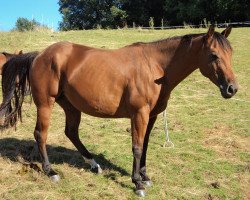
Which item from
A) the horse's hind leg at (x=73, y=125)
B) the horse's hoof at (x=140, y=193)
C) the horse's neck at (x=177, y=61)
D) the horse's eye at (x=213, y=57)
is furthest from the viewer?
the horse's hind leg at (x=73, y=125)

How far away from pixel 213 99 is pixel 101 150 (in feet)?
13.2

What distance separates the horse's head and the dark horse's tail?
2.77 metres

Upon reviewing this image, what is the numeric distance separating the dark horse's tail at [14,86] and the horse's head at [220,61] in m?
2.77

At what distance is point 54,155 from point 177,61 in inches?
106

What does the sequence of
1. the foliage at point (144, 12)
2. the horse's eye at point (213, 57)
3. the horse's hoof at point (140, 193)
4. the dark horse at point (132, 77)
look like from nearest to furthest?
the horse's eye at point (213, 57)
the dark horse at point (132, 77)
the horse's hoof at point (140, 193)
the foliage at point (144, 12)

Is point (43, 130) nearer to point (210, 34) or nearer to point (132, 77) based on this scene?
point (132, 77)

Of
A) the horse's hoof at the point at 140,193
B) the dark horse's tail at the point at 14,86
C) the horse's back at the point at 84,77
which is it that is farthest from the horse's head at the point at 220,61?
the dark horse's tail at the point at 14,86

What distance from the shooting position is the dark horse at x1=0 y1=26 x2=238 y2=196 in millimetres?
4293

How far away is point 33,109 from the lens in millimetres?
8211

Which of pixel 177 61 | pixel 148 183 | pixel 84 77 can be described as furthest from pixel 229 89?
pixel 84 77

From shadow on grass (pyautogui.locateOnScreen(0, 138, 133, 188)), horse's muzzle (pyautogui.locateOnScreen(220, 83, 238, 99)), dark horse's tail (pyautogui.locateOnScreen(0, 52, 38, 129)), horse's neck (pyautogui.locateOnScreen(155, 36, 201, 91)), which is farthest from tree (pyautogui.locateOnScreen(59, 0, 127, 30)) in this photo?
horse's muzzle (pyautogui.locateOnScreen(220, 83, 238, 99))

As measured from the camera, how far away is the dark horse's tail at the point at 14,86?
18.2ft

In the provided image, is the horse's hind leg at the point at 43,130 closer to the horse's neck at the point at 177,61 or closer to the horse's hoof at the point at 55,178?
the horse's hoof at the point at 55,178

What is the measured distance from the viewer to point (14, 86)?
5551 mm
